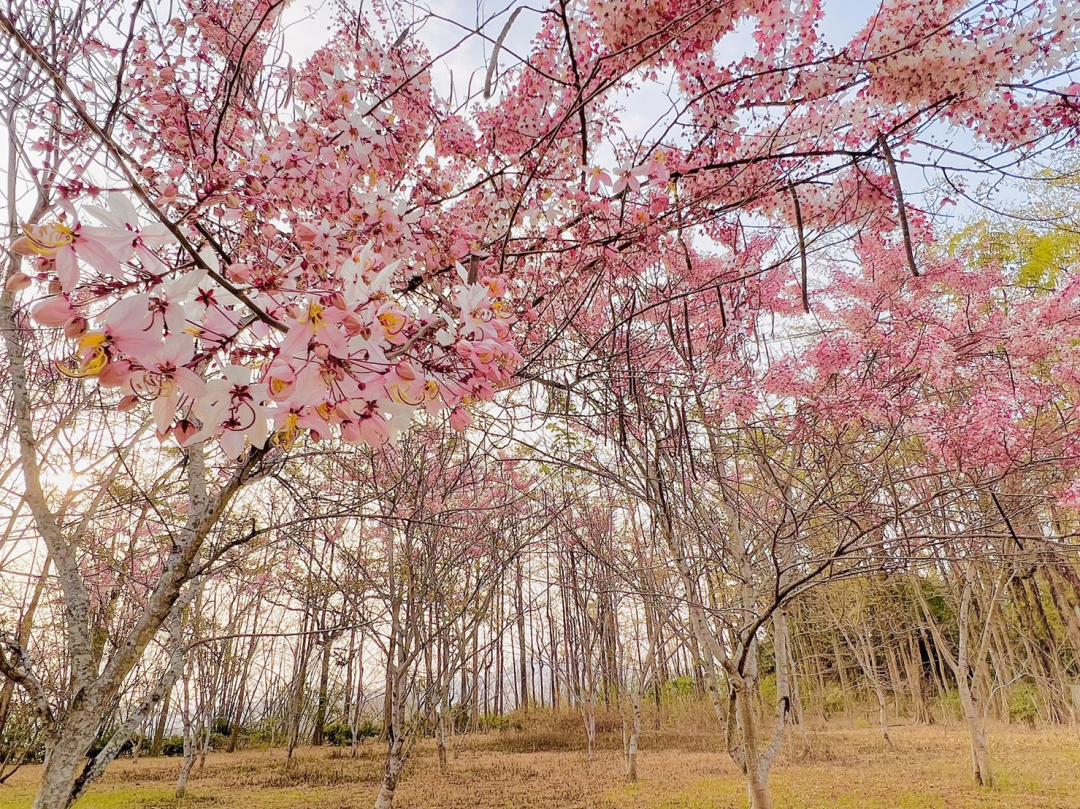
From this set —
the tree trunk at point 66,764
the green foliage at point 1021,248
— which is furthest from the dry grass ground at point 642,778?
the green foliage at point 1021,248

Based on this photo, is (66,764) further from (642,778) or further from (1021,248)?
(1021,248)

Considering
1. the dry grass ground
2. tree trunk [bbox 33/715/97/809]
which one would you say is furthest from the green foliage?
tree trunk [bbox 33/715/97/809]

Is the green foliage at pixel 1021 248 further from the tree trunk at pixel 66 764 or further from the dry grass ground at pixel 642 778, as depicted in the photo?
the tree trunk at pixel 66 764

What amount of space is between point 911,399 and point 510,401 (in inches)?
136

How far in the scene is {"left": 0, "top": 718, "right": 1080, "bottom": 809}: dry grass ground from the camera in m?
6.08

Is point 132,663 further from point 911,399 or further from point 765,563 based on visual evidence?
point 911,399

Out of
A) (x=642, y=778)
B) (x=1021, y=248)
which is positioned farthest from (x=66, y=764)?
(x=1021, y=248)

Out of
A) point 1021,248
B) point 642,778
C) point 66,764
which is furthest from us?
point 1021,248

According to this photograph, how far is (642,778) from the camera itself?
25.5 ft

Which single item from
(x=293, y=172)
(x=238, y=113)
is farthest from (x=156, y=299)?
(x=238, y=113)

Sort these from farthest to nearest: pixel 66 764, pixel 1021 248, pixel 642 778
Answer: pixel 1021 248
pixel 642 778
pixel 66 764

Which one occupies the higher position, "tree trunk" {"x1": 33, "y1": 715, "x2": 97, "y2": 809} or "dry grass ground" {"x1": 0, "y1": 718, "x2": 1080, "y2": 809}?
"tree trunk" {"x1": 33, "y1": 715, "x2": 97, "y2": 809}

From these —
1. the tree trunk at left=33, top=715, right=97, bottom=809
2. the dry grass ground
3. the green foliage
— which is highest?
the green foliage

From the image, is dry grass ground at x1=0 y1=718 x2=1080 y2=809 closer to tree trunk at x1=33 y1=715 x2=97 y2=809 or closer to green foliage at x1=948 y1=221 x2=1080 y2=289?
tree trunk at x1=33 y1=715 x2=97 y2=809
